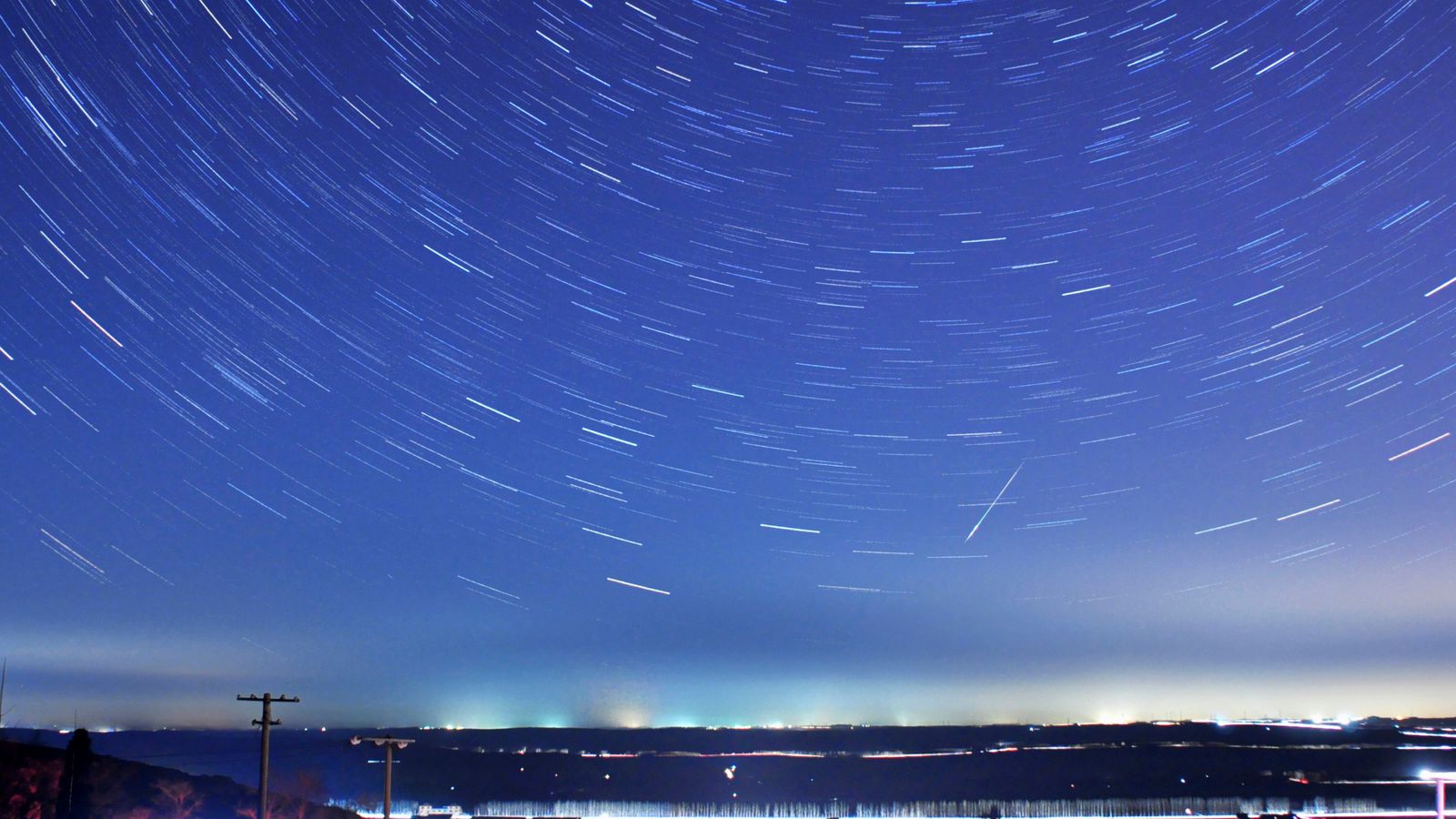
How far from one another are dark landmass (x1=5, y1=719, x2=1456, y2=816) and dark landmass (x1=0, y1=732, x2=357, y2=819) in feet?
97.2

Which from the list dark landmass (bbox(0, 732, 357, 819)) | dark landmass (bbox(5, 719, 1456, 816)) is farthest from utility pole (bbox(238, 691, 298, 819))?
dark landmass (bbox(5, 719, 1456, 816))

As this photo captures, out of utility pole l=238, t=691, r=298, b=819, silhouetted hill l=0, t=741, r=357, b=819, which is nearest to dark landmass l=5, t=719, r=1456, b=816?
silhouetted hill l=0, t=741, r=357, b=819

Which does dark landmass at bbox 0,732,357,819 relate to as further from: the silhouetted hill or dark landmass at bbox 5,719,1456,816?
dark landmass at bbox 5,719,1456,816

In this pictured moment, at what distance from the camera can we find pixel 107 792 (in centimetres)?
3816

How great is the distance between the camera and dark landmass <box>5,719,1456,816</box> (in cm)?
9950

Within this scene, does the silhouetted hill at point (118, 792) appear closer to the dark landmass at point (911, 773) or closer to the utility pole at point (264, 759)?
the utility pole at point (264, 759)

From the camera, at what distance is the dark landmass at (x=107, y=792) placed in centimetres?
3269

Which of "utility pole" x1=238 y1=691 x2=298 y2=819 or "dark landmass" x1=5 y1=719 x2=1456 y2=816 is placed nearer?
"utility pole" x1=238 y1=691 x2=298 y2=819

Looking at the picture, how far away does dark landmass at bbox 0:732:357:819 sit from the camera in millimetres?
32688

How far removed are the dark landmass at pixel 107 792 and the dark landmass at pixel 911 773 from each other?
2962 centimetres

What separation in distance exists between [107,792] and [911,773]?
107m

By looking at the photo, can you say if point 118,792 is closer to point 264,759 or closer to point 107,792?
point 107,792

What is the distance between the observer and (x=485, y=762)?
144125 mm

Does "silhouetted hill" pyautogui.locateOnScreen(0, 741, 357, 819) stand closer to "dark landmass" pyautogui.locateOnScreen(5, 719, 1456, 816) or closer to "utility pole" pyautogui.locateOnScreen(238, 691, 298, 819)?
"utility pole" pyautogui.locateOnScreen(238, 691, 298, 819)
